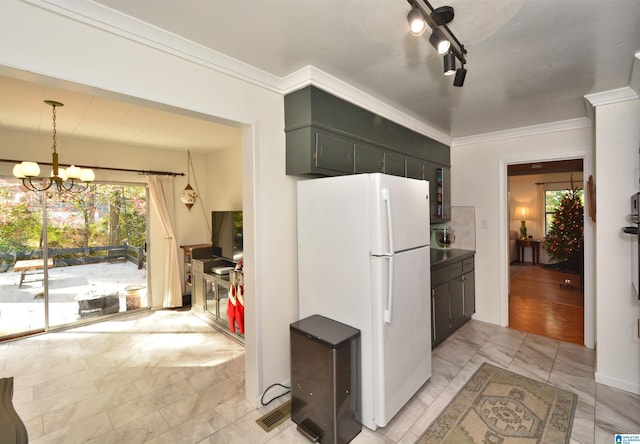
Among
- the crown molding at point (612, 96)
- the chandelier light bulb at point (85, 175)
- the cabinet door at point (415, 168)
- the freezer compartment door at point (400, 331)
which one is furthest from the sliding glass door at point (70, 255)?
the crown molding at point (612, 96)

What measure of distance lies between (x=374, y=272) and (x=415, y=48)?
1.50m

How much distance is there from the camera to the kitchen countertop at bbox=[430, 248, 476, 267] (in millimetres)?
3250

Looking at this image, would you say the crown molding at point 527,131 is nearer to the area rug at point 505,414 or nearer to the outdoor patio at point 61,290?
the area rug at point 505,414

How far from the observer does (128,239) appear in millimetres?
4668

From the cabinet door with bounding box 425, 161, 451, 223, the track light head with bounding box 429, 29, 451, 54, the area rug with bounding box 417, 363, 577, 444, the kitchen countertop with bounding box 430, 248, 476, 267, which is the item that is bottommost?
the area rug with bounding box 417, 363, 577, 444

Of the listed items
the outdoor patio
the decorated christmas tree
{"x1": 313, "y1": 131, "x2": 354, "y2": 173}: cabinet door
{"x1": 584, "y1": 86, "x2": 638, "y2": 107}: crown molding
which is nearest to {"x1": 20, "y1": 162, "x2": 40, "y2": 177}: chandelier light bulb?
the outdoor patio

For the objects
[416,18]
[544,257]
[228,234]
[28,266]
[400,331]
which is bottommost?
[544,257]

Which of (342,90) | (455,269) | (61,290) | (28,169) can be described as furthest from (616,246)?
(61,290)

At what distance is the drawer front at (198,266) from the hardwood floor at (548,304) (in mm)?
4421

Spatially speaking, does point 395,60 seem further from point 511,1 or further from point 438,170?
point 438,170

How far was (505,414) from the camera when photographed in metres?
2.19

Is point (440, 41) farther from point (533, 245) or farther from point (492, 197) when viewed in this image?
Result: point (533, 245)

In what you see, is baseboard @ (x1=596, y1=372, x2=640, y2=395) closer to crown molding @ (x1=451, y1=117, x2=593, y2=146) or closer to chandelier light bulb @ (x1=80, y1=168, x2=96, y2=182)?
crown molding @ (x1=451, y1=117, x2=593, y2=146)

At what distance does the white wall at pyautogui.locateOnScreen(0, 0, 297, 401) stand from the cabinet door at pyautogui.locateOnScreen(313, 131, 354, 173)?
0.33 meters
